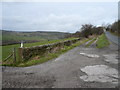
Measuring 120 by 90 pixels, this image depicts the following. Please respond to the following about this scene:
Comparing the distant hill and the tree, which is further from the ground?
the tree

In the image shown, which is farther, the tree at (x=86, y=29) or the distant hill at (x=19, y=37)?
the tree at (x=86, y=29)

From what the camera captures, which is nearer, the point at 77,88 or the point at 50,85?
the point at 77,88

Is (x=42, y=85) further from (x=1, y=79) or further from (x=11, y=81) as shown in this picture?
(x=1, y=79)

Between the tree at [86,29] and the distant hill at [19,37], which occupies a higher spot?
the tree at [86,29]

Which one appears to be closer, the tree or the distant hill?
the distant hill

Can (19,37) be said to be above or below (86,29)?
below

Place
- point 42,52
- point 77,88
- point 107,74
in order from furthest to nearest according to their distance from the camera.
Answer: point 42,52 → point 107,74 → point 77,88

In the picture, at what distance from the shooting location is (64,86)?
11.3ft

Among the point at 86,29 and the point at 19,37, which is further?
the point at 19,37

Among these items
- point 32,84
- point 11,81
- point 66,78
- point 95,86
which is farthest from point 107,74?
point 11,81

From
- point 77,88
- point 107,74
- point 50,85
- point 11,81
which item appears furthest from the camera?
point 107,74

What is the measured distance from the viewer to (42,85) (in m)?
3.54

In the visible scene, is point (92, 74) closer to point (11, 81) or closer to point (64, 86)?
point (64, 86)

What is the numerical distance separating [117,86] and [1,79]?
4.24 meters
